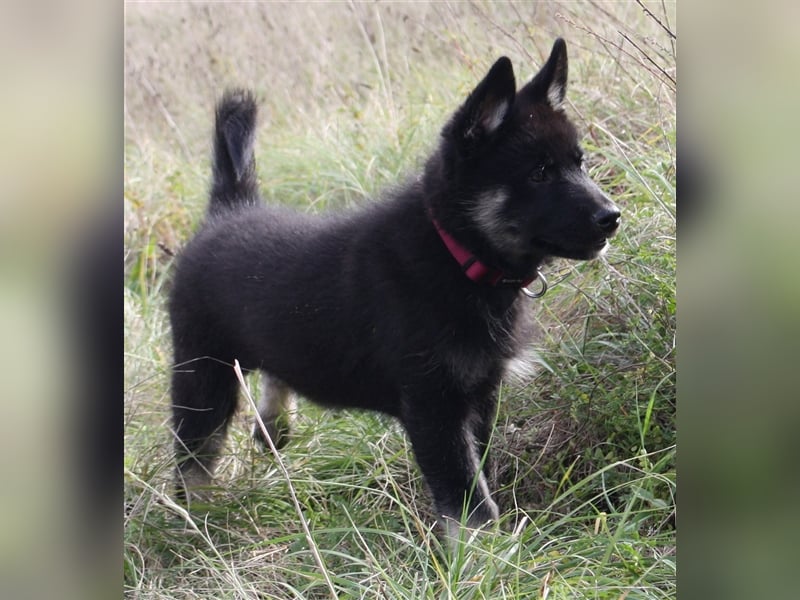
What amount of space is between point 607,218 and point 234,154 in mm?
1728

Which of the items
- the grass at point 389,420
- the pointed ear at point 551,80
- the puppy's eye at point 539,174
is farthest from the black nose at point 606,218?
the grass at point 389,420

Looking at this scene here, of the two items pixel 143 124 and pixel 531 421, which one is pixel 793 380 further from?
pixel 143 124

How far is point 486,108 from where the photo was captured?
122 inches

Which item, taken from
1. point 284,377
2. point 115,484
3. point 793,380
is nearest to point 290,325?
point 284,377

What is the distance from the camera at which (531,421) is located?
3709mm

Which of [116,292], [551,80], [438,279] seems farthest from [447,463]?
[116,292]

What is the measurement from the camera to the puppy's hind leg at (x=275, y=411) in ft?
13.2

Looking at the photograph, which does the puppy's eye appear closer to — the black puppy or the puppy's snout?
the black puppy

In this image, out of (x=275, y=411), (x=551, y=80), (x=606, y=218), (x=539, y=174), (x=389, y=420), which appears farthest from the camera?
(x=275, y=411)

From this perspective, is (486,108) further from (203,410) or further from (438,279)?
(203,410)

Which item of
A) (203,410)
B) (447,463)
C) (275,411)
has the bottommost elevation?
(275,411)

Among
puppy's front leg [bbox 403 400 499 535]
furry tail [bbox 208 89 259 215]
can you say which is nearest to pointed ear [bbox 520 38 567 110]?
puppy's front leg [bbox 403 400 499 535]

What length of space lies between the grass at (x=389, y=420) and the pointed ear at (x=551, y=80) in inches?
19.6

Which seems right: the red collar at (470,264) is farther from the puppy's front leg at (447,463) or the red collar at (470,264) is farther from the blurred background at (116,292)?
the blurred background at (116,292)
